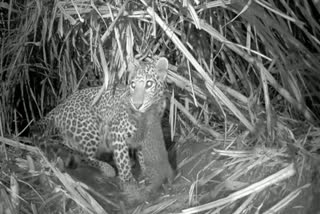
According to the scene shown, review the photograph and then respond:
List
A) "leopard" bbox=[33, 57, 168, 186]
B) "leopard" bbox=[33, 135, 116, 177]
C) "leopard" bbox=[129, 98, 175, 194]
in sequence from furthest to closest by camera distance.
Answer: "leopard" bbox=[33, 135, 116, 177], "leopard" bbox=[33, 57, 168, 186], "leopard" bbox=[129, 98, 175, 194]

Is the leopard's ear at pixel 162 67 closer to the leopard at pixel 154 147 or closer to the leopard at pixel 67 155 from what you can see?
the leopard at pixel 154 147

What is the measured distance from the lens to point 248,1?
3.93 metres

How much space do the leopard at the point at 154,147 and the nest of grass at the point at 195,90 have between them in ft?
0.32

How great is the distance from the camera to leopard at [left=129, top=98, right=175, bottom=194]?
13.7 feet

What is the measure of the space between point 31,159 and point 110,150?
2.46 feet

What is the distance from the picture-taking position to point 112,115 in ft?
15.3

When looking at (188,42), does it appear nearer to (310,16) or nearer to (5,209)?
(310,16)

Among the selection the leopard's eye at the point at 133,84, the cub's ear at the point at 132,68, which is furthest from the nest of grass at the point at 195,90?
the leopard's eye at the point at 133,84

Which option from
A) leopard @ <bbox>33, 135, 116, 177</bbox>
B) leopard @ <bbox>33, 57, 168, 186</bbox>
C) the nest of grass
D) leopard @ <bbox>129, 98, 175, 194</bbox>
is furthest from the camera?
leopard @ <bbox>33, 135, 116, 177</bbox>

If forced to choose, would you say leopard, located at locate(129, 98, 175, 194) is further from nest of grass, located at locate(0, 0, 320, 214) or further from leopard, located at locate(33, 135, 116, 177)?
leopard, located at locate(33, 135, 116, 177)

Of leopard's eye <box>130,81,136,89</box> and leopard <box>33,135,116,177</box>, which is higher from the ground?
leopard's eye <box>130,81,136,89</box>

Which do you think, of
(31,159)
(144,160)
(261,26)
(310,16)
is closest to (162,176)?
(144,160)

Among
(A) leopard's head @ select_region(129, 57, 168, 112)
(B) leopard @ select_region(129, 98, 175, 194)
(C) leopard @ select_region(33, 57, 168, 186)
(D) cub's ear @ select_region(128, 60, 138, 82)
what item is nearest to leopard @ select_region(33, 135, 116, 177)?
(C) leopard @ select_region(33, 57, 168, 186)

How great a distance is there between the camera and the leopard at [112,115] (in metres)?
4.28
